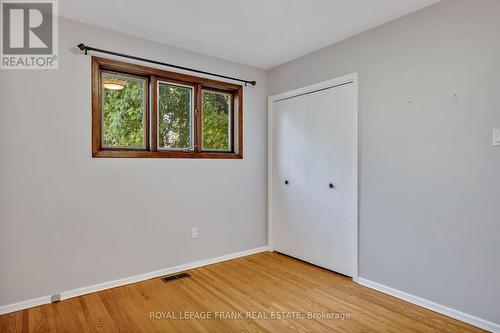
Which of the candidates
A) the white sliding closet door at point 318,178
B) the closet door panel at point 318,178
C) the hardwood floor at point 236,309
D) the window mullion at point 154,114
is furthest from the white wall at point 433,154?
the window mullion at point 154,114

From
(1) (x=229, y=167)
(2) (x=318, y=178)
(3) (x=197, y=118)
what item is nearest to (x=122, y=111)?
(3) (x=197, y=118)

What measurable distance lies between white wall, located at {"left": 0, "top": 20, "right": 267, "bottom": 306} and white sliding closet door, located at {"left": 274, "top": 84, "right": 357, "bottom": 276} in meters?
0.85

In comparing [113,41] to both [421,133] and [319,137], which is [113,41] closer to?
[319,137]

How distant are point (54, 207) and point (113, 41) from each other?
1565 mm

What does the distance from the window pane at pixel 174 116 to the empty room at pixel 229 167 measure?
0.05 feet

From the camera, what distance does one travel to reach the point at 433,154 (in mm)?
2287

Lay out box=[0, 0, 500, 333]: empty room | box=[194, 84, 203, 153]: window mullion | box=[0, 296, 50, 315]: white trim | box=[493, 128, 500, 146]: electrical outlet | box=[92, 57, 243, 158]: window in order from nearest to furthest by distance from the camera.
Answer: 1. box=[493, 128, 500, 146]: electrical outlet
2. box=[0, 0, 500, 333]: empty room
3. box=[0, 296, 50, 315]: white trim
4. box=[92, 57, 243, 158]: window
5. box=[194, 84, 203, 153]: window mullion

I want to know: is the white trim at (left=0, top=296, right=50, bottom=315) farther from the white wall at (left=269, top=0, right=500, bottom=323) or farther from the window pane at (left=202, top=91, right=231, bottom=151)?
the white wall at (left=269, top=0, right=500, bottom=323)

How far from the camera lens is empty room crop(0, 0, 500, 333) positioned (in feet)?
6.94

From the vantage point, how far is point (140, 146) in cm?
296

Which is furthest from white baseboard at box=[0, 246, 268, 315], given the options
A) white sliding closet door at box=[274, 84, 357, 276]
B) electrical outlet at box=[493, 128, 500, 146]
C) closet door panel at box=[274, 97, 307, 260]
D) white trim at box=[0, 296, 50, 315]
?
electrical outlet at box=[493, 128, 500, 146]

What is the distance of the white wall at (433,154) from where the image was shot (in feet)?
6.63

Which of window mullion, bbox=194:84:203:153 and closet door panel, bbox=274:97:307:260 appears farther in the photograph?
closet door panel, bbox=274:97:307:260

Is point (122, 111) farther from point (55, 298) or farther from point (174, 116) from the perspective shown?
point (55, 298)
